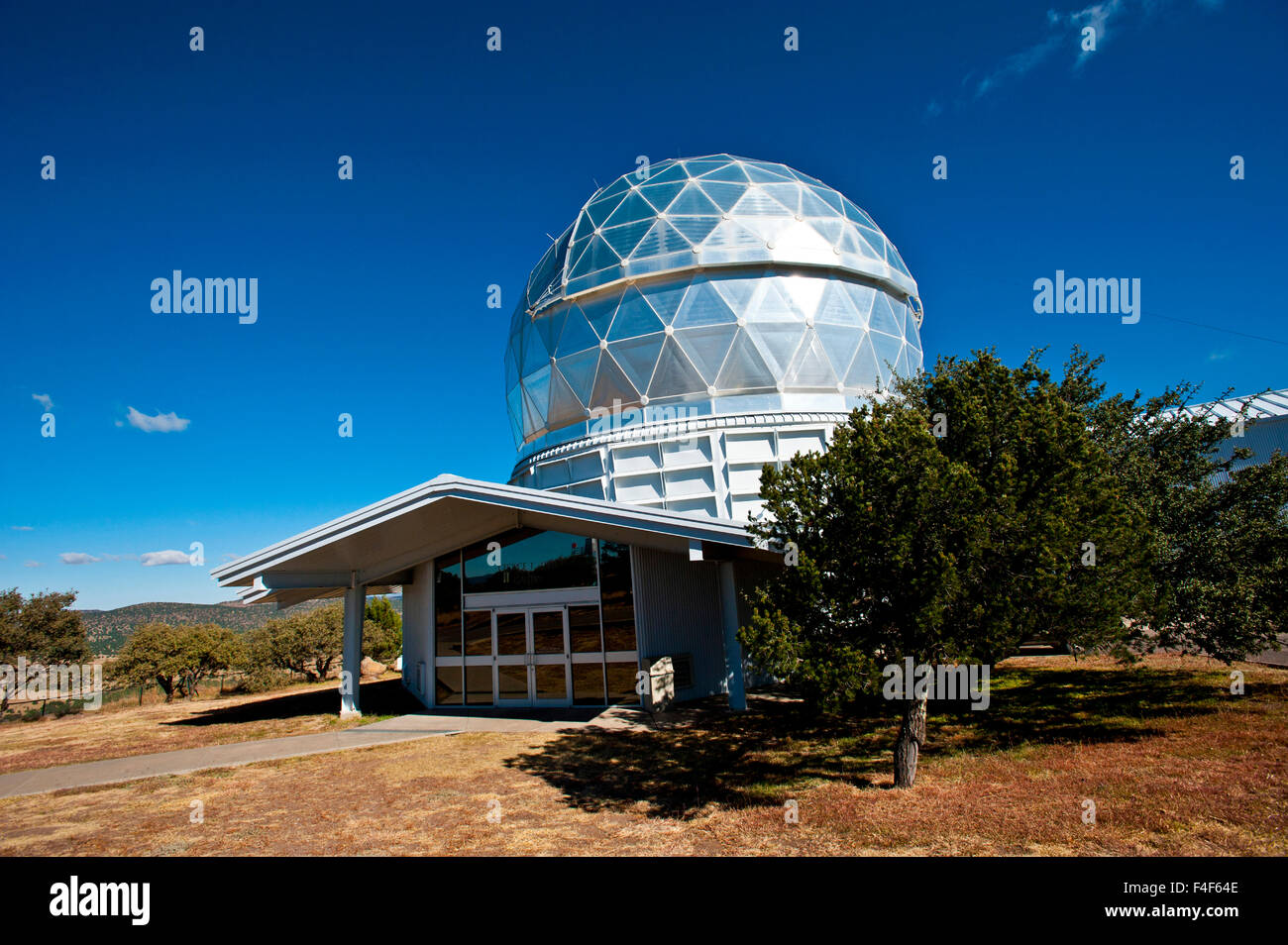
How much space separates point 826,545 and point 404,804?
5.99m

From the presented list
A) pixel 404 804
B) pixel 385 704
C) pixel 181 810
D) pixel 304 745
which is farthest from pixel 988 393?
pixel 385 704

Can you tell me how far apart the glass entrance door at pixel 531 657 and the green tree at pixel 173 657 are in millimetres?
22282

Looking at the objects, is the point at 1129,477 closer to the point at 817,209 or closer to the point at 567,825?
the point at 567,825

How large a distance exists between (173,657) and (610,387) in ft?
85.8

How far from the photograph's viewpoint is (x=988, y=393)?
863 cm

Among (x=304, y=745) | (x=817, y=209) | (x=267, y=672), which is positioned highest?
(x=817, y=209)

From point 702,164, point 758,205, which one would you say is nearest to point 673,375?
point 758,205

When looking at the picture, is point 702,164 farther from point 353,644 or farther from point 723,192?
point 353,644

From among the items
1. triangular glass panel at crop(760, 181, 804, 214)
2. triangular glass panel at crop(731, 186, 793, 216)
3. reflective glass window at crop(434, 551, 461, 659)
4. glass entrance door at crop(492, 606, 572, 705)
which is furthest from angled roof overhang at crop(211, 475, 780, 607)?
triangular glass panel at crop(760, 181, 804, 214)

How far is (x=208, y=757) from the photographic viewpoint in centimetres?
1194

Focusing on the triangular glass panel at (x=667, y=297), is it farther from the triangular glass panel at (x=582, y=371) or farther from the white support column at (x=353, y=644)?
the white support column at (x=353, y=644)

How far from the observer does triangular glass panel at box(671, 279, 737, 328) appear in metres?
18.2

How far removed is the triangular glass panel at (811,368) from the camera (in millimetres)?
18344

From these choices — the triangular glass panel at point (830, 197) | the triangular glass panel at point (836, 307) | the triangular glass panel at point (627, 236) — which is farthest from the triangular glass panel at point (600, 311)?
the triangular glass panel at point (830, 197)
